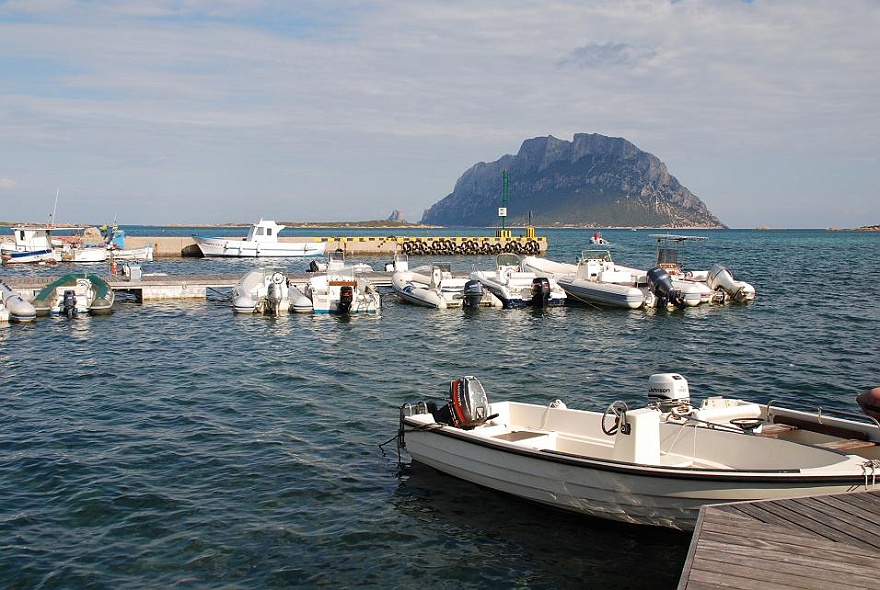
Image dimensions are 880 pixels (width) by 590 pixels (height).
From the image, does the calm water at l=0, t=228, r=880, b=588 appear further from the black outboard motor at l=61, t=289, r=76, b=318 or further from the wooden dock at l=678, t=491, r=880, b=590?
the wooden dock at l=678, t=491, r=880, b=590

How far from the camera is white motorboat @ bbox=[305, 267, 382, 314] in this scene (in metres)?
31.6

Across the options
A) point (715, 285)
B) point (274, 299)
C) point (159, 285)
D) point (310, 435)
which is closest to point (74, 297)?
point (159, 285)

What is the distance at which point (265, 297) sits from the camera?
103ft

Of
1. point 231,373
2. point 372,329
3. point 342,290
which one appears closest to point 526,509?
point 231,373

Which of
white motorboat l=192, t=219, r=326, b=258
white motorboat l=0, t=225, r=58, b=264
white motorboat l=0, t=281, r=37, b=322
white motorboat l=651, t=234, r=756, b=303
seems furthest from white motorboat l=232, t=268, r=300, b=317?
white motorboat l=192, t=219, r=326, b=258

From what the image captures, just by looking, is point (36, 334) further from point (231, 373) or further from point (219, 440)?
point (219, 440)

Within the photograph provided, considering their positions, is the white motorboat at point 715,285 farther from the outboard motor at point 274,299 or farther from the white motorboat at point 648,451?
the white motorboat at point 648,451

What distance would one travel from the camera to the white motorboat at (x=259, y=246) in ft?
223

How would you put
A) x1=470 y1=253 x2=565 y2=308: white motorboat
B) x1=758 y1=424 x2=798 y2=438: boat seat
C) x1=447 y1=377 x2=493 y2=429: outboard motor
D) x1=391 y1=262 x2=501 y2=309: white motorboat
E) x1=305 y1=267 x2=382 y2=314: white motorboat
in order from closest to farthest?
x1=758 y1=424 x2=798 y2=438: boat seat < x1=447 y1=377 x2=493 y2=429: outboard motor < x1=305 y1=267 x2=382 y2=314: white motorboat < x1=391 y1=262 x2=501 y2=309: white motorboat < x1=470 y1=253 x2=565 y2=308: white motorboat

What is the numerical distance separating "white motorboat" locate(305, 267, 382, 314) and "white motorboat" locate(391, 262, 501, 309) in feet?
9.19

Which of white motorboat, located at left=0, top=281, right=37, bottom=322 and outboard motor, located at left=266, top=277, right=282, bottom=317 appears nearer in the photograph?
white motorboat, located at left=0, top=281, right=37, bottom=322

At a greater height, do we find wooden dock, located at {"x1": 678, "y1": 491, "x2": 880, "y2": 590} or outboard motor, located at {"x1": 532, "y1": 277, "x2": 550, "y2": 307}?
outboard motor, located at {"x1": 532, "y1": 277, "x2": 550, "y2": 307}

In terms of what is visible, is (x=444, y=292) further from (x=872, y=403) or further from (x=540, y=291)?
(x=872, y=403)

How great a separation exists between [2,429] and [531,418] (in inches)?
415
